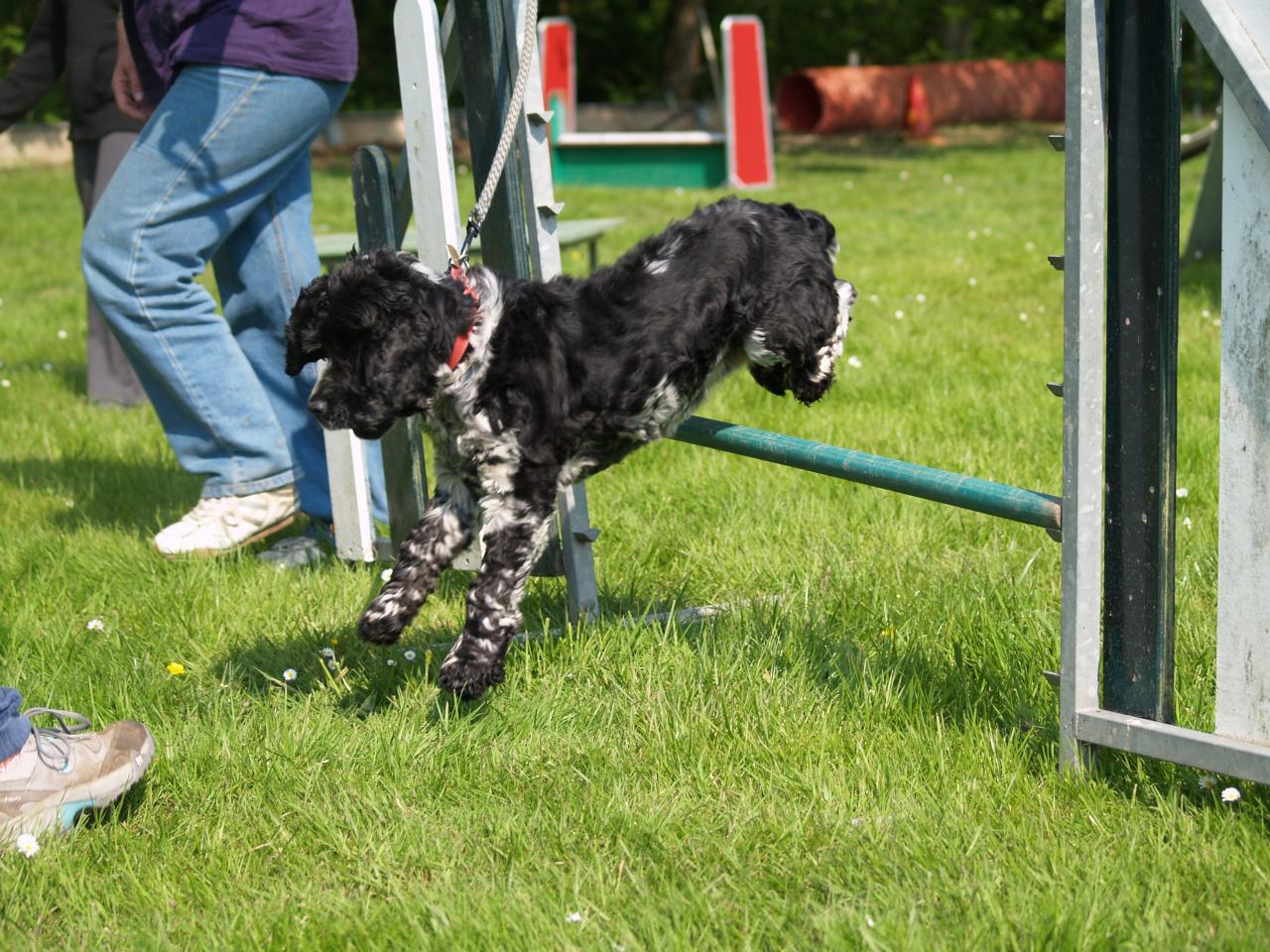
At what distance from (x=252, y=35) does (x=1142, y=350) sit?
9.04ft

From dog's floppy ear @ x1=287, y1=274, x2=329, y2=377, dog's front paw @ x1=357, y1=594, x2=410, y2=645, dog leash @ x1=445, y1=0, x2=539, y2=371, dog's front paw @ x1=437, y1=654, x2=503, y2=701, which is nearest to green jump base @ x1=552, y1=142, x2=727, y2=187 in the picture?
dog leash @ x1=445, y1=0, x2=539, y2=371

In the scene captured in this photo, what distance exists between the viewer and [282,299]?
4738mm

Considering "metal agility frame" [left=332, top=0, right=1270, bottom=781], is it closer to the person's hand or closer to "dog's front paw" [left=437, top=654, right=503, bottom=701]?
"dog's front paw" [left=437, top=654, right=503, bottom=701]

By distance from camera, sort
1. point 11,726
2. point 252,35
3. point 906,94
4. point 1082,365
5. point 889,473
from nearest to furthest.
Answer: point 1082,365 → point 11,726 → point 889,473 → point 252,35 → point 906,94

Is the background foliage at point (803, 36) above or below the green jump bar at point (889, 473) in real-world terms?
above

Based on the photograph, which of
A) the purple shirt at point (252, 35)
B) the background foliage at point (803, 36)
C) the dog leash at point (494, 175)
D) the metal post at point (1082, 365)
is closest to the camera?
the metal post at point (1082, 365)

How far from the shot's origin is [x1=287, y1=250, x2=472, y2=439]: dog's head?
3006 mm

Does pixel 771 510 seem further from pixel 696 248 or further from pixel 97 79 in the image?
pixel 97 79

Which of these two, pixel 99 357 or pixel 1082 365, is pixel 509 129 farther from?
pixel 99 357

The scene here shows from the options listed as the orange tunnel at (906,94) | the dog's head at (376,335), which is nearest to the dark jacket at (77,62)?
the dog's head at (376,335)

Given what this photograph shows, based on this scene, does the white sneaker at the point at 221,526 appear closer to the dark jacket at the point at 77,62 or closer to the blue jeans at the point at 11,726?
the blue jeans at the point at 11,726

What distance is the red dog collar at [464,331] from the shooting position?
3.09 meters

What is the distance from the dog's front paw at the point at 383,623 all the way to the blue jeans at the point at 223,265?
1.62 meters

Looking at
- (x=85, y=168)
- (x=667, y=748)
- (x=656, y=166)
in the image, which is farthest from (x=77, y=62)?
(x=656, y=166)
